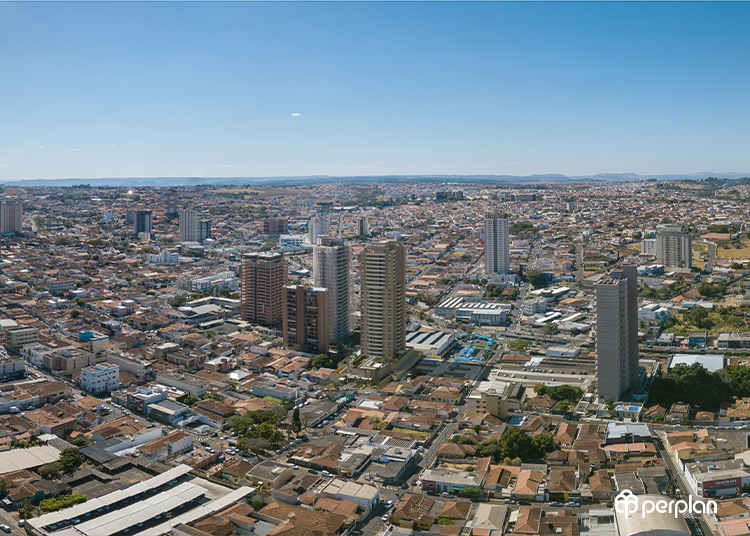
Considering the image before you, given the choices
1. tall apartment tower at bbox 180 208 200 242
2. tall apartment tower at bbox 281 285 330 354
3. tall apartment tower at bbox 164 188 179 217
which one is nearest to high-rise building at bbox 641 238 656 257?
tall apartment tower at bbox 281 285 330 354

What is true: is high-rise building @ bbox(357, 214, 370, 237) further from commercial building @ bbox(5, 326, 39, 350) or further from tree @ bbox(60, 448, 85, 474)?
tree @ bbox(60, 448, 85, 474)

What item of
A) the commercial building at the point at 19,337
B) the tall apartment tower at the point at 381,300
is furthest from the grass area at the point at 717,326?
the commercial building at the point at 19,337

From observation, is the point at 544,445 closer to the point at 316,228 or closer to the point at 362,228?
the point at 316,228

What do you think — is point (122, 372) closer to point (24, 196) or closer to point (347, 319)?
point (347, 319)

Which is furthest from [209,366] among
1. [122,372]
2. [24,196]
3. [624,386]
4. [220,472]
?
[24,196]

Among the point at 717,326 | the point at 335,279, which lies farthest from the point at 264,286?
the point at 717,326

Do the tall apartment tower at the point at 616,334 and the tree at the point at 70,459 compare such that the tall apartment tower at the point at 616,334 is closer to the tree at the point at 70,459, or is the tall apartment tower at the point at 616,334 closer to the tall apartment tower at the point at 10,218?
the tree at the point at 70,459
